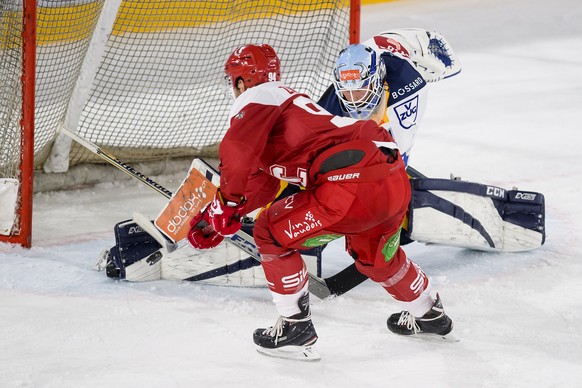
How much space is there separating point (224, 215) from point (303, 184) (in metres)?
0.25

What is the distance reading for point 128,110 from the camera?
14.1 feet

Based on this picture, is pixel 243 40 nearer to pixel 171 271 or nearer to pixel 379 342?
pixel 171 271

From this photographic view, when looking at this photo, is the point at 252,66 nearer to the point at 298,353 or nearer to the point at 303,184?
the point at 303,184

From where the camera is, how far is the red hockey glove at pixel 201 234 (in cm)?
258

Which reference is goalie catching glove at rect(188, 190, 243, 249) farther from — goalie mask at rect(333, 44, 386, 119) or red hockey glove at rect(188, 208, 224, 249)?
goalie mask at rect(333, 44, 386, 119)

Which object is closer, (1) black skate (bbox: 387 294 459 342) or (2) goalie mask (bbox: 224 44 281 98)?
(2) goalie mask (bbox: 224 44 281 98)

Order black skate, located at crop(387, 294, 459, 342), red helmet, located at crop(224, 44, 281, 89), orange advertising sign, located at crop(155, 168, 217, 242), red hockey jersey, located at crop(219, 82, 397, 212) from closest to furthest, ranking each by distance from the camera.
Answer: red hockey jersey, located at crop(219, 82, 397, 212) → red helmet, located at crop(224, 44, 281, 89) → black skate, located at crop(387, 294, 459, 342) → orange advertising sign, located at crop(155, 168, 217, 242)

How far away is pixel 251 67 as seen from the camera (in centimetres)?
252

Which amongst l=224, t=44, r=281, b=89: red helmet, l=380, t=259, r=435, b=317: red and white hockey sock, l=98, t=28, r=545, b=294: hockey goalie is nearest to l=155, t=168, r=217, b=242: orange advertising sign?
l=98, t=28, r=545, b=294: hockey goalie

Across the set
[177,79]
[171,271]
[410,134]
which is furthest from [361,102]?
[177,79]

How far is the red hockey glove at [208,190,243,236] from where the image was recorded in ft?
7.96

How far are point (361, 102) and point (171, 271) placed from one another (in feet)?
2.71

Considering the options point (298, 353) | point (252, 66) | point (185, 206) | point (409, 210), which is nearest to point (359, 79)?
point (252, 66)

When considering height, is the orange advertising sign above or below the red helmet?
below
